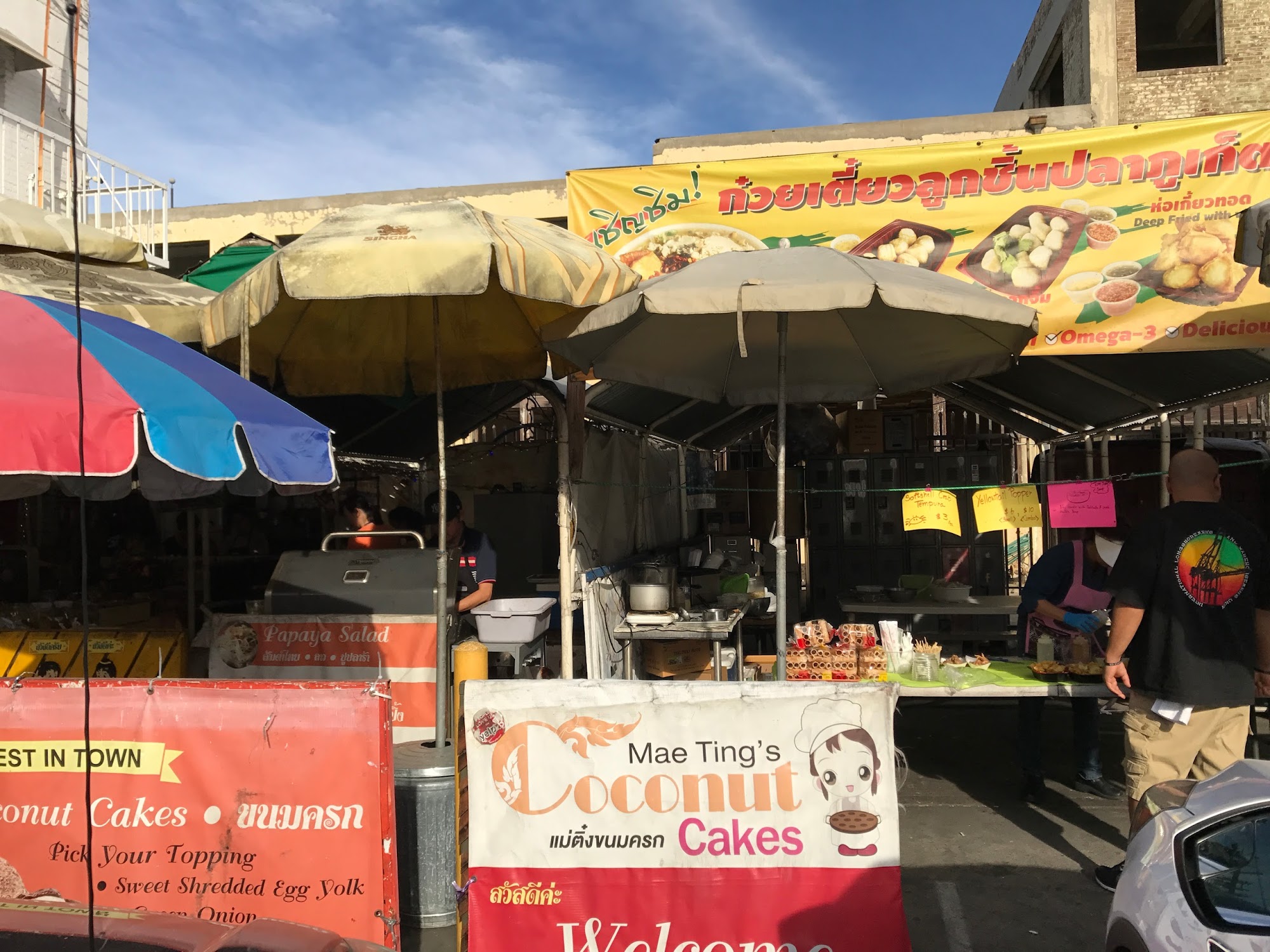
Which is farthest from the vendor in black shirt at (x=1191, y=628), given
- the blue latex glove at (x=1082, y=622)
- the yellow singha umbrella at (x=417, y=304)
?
the yellow singha umbrella at (x=417, y=304)

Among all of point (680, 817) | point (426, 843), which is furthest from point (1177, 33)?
point (426, 843)

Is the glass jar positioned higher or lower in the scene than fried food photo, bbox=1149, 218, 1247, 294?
lower

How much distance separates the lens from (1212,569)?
4.29 meters

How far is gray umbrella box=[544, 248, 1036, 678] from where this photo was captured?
13.3ft

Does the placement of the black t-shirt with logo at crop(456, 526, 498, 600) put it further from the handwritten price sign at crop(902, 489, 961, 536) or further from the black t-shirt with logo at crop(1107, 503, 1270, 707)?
the black t-shirt with logo at crop(1107, 503, 1270, 707)

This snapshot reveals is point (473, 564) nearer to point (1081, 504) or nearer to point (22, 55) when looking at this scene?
point (1081, 504)

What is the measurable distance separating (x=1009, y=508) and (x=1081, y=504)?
0.48 meters

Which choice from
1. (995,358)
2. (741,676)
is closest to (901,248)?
(995,358)

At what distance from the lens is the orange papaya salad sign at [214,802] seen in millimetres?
3439

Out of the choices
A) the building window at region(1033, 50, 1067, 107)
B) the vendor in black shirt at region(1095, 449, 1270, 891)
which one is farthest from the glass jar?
the building window at region(1033, 50, 1067, 107)

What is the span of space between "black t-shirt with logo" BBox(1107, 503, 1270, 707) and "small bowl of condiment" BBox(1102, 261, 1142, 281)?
1992 mm

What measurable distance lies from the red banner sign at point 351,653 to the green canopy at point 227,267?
426 centimetres

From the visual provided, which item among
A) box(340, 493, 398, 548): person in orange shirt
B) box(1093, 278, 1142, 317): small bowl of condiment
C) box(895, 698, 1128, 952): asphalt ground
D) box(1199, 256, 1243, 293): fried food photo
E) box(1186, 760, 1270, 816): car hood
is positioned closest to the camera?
box(1186, 760, 1270, 816): car hood

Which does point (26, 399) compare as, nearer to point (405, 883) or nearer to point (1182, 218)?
point (405, 883)
